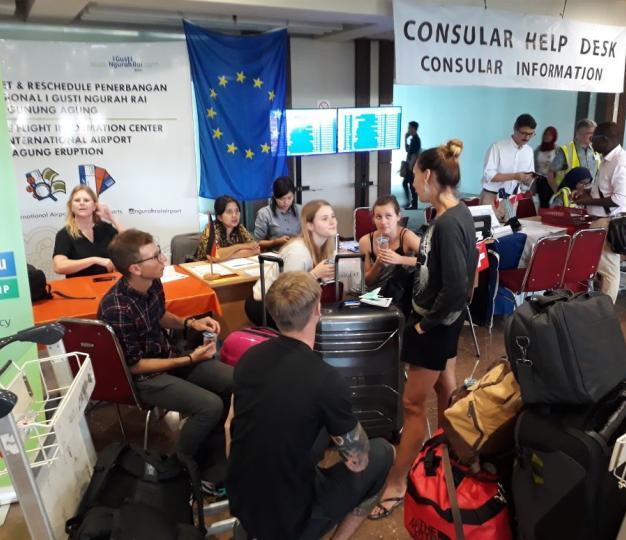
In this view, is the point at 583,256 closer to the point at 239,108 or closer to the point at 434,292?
the point at 434,292

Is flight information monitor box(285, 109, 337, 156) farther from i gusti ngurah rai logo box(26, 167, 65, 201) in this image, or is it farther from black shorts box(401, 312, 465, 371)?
black shorts box(401, 312, 465, 371)

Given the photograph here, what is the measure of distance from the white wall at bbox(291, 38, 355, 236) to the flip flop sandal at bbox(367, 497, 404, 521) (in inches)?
167

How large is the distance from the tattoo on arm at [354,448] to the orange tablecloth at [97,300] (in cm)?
147

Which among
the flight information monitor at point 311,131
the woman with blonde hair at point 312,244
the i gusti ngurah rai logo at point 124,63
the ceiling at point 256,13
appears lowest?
the woman with blonde hair at point 312,244

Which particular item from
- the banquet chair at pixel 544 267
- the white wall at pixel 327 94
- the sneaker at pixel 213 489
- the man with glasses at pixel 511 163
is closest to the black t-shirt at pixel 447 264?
the sneaker at pixel 213 489

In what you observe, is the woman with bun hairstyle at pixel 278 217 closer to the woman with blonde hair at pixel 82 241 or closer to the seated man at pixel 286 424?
the woman with blonde hair at pixel 82 241

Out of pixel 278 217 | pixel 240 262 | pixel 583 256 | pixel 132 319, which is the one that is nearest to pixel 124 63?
pixel 278 217

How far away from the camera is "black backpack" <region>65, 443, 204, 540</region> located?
1.53 meters

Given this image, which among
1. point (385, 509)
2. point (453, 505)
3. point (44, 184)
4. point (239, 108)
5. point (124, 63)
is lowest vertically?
point (385, 509)

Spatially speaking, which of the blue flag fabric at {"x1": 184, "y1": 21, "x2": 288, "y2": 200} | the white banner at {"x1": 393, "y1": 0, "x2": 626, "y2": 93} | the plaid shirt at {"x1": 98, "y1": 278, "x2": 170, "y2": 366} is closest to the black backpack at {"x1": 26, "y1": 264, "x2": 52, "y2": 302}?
the plaid shirt at {"x1": 98, "y1": 278, "x2": 170, "y2": 366}

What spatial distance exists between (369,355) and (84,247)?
2.00m

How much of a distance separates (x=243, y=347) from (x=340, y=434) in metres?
1.09

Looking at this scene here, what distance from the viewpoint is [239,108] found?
16.3ft

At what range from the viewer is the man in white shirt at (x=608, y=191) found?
160 inches
